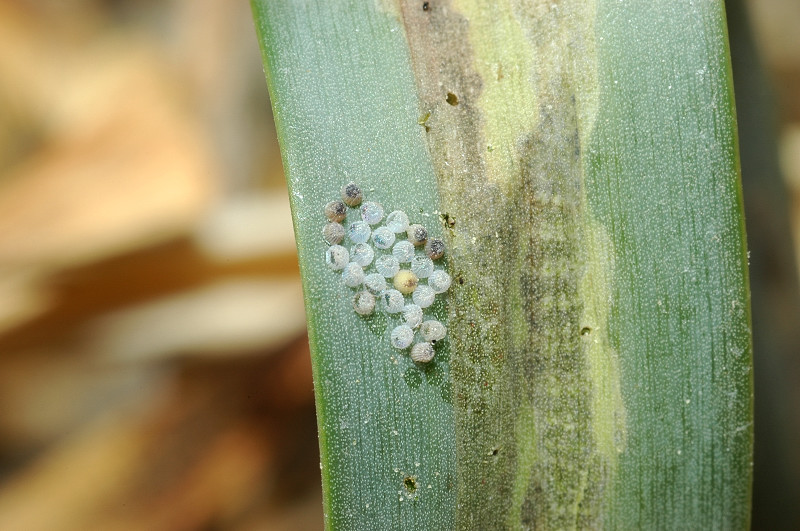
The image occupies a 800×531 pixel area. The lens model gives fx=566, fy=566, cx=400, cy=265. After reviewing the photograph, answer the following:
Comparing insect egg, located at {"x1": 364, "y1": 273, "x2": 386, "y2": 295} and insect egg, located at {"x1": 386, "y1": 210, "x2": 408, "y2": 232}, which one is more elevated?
insect egg, located at {"x1": 386, "y1": 210, "x2": 408, "y2": 232}

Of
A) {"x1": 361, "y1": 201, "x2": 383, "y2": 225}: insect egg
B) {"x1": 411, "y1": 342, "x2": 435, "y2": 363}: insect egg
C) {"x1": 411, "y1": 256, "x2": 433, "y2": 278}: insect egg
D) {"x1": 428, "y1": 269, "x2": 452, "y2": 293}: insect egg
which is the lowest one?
{"x1": 411, "y1": 342, "x2": 435, "y2": 363}: insect egg

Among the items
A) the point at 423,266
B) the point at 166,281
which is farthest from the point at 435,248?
the point at 166,281

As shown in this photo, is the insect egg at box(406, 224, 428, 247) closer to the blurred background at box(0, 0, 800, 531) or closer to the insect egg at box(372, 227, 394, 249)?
the insect egg at box(372, 227, 394, 249)

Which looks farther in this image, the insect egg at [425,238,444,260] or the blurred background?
the blurred background

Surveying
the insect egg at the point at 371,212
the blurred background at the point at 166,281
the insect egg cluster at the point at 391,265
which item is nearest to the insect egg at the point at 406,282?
the insect egg cluster at the point at 391,265

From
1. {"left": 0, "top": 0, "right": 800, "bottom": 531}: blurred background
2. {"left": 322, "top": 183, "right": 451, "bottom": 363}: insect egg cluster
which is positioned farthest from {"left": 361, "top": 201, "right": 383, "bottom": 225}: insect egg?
{"left": 0, "top": 0, "right": 800, "bottom": 531}: blurred background

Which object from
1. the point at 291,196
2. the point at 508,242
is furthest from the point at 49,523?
the point at 508,242
